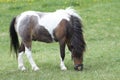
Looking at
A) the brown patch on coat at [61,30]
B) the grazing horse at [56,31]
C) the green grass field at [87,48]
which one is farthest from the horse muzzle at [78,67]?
the brown patch on coat at [61,30]

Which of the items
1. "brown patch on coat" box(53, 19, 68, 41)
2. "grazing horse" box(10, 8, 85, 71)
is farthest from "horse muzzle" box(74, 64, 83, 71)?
"brown patch on coat" box(53, 19, 68, 41)

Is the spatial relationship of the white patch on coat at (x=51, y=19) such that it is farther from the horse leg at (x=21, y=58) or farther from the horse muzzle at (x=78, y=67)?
the horse muzzle at (x=78, y=67)

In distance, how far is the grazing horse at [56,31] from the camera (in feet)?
38.3

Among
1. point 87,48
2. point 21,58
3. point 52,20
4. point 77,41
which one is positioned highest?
point 52,20

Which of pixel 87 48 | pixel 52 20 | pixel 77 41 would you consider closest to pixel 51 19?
pixel 52 20

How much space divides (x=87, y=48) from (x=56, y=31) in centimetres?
404

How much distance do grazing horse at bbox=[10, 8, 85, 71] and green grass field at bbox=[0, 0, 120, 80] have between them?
1.56 ft

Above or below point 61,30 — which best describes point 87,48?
below

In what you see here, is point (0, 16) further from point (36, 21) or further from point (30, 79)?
point (30, 79)

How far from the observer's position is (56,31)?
11.8 m

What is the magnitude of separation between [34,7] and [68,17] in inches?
522

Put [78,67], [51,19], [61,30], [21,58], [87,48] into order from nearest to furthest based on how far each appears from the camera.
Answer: [78,67]
[61,30]
[51,19]
[21,58]
[87,48]

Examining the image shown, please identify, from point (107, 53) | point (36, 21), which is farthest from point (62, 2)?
point (36, 21)

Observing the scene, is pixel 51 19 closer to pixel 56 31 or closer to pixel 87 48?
pixel 56 31
